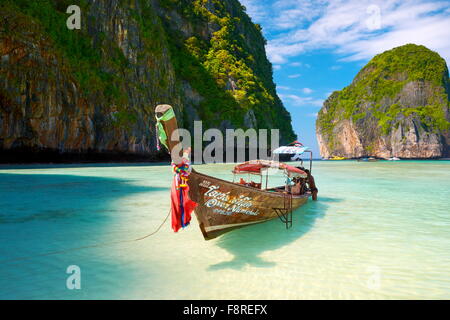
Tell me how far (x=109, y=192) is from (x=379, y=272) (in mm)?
12709

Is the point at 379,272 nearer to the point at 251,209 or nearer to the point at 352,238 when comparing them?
the point at 352,238

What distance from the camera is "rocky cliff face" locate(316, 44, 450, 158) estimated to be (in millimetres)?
104062

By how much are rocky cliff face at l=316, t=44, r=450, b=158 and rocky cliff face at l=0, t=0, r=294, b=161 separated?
67.6 metres

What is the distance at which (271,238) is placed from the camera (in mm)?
7199

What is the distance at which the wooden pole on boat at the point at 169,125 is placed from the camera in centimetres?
455

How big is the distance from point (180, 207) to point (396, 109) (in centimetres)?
12844

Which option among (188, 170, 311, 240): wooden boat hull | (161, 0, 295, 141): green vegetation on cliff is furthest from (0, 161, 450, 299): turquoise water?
(161, 0, 295, 141): green vegetation on cliff

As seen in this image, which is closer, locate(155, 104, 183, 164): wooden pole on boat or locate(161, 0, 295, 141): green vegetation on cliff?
locate(155, 104, 183, 164): wooden pole on boat

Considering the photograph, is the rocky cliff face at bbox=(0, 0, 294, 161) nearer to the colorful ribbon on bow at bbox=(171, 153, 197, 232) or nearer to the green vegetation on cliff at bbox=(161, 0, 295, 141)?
the green vegetation on cliff at bbox=(161, 0, 295, 141)

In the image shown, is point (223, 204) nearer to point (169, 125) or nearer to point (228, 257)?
point (228, 257)

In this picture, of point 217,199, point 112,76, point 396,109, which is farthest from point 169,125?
point 396,109

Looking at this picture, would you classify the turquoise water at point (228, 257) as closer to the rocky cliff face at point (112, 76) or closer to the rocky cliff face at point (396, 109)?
the rocky cliff face at point (112, 76)

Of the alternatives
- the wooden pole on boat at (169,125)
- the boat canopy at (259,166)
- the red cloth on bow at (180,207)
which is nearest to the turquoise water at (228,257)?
the red cloth on bow at (180,207)

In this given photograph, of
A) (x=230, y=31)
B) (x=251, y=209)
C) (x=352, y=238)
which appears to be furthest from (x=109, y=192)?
(x=230, y=31)
